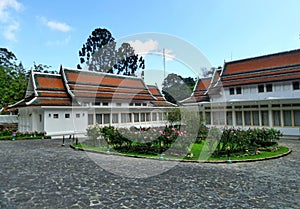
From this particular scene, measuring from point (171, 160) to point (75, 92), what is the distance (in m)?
15.0

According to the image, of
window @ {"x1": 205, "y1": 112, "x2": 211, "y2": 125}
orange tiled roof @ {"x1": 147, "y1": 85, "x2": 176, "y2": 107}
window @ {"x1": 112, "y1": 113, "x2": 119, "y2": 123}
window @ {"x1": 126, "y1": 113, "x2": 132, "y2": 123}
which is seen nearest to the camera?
window @ {"x1": 205, "y1": 112, "x2": 211, "y2": 125}

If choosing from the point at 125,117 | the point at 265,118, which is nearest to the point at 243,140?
the point at 265,118

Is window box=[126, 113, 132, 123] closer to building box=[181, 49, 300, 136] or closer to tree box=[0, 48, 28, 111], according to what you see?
building box=[181, 49, 300, 136]

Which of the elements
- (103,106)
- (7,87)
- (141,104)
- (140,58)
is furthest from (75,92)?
(140,58)

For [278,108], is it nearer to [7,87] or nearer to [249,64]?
[249,64]

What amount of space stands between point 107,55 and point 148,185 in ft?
131

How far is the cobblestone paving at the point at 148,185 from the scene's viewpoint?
5.40 metres

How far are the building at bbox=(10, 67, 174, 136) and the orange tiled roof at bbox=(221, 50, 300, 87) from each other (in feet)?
32.8

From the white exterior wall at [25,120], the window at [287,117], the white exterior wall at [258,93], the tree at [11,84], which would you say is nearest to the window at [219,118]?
the white exterior wall at [258,93]

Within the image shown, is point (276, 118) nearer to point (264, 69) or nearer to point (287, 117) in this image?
point (287, 117)

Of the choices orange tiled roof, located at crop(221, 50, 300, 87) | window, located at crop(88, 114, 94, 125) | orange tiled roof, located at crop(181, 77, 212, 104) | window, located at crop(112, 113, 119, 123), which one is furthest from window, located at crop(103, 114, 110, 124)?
orange tiled roof, located at crop(221, 50, 300, 87)

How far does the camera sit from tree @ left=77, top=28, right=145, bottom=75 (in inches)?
1695

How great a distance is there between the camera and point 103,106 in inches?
925

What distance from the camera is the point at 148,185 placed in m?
6.78
